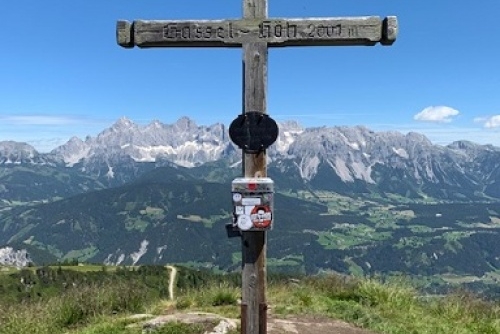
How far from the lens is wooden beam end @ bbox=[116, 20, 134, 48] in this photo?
5938 millimetres

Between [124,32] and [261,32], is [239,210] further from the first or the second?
[124,32]

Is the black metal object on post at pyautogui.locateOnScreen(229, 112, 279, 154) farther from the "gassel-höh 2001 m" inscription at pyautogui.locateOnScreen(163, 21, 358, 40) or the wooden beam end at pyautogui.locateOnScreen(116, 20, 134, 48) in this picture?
the wooden beam end at pyautogui.locateOnScreen(116, 20, 134, 48)

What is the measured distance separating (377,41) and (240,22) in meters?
1.53

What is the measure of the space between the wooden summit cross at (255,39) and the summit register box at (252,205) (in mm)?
176

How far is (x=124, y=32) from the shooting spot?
5.94 m

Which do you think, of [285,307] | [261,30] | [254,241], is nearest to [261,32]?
[261,30]

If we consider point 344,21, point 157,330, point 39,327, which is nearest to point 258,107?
point 344,21

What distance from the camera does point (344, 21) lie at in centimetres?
568

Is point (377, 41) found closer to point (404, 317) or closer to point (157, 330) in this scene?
point (157, 330)

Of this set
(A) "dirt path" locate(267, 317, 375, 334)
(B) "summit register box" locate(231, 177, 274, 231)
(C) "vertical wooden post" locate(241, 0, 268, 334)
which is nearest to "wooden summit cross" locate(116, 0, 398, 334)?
(C) "vertical wooden post" locate(241, 0, 268, 334)

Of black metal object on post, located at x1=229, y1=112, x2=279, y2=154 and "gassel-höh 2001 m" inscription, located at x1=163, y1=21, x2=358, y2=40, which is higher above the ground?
"gassel-höh 2001 m" inscription, located at x1=163, y1=21, x2=358, y2=40

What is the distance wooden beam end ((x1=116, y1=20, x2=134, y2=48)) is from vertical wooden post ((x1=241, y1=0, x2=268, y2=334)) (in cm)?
137

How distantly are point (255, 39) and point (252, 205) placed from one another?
1.84m

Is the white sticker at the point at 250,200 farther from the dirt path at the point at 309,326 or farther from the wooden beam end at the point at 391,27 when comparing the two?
the dirt path at the point at 309,326
